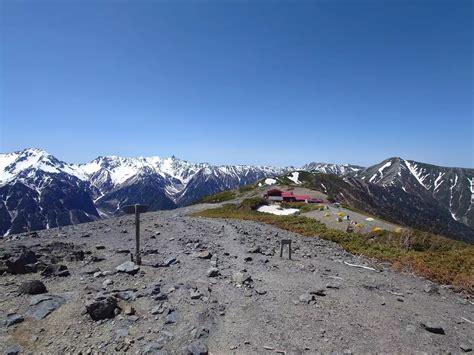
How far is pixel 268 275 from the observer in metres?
15.8

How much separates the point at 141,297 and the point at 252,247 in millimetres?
11157

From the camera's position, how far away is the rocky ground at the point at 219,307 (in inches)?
366

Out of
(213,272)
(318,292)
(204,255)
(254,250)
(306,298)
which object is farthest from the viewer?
(254,250)

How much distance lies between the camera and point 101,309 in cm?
1040

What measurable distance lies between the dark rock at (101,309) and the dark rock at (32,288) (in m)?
3.38

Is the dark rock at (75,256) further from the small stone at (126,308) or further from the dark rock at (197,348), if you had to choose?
the dark rock at (197,348)

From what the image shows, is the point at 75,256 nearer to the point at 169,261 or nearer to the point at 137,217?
the point at 137,217

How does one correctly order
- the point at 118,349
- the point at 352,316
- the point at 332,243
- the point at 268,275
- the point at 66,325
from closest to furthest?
the point at 118,349 → the point at 66,325 → the point at 352,316 → the point at 268,275 → the point at 332,243

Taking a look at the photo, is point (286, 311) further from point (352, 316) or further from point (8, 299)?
point (8, 299)

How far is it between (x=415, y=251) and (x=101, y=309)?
23.8 m

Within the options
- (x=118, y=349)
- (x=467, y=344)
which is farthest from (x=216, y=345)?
(x=467, y=344)

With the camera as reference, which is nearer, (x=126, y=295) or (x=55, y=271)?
(x=126, y=295)

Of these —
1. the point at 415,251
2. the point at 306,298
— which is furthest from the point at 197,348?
the point at 415,251

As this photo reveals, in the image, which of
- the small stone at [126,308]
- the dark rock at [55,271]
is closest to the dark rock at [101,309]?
the small stone at [126,308]
